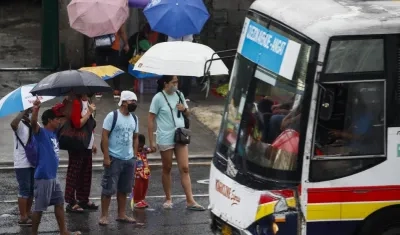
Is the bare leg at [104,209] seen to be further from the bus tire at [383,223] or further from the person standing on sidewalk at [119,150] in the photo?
the bus tire at [383,223]

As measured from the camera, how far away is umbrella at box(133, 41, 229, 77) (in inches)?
511

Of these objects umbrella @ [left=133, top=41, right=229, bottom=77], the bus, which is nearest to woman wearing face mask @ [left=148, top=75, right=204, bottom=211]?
umbrella @ [left=133, top=41, right=229, bottom=77]

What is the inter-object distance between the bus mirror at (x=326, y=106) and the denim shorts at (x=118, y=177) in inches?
140

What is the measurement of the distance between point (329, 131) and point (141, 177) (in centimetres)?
407

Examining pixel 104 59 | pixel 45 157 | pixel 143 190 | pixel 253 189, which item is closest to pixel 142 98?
pixel 104 59

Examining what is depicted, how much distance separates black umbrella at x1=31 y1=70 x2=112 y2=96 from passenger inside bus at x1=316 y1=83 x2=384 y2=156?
11.4 ft

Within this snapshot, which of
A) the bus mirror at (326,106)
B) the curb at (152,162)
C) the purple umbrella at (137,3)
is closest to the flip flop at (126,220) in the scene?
the curb at (152,162)

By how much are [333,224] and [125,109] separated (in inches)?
142

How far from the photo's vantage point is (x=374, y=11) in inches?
404

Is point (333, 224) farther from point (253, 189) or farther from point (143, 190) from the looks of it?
point (143, 190)

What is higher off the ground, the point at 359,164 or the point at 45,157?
the point at 359,164

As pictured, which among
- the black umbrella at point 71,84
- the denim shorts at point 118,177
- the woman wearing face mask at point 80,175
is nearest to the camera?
the black umbrella at point 71,84

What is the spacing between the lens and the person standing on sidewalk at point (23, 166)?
12359 millimetres

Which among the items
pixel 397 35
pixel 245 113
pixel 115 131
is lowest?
pixel 115 131
